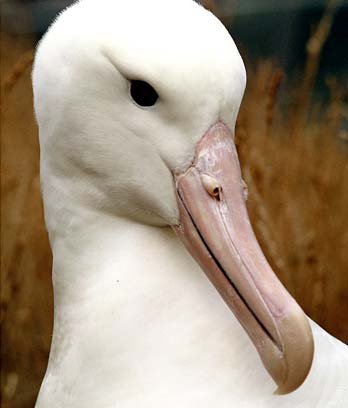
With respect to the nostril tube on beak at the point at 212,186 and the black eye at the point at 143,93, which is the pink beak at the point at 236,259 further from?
the black eye at the point at 143,93

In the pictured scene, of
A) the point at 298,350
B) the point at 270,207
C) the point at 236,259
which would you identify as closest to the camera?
the point at 298,350

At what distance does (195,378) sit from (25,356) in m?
1.93

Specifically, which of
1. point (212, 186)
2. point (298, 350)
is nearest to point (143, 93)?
point (212, 186)

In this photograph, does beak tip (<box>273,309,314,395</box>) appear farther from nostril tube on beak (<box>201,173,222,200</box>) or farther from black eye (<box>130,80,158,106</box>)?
black eye (<box>130,80,158,106</box>)

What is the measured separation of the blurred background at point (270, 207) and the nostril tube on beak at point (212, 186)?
3.06ft

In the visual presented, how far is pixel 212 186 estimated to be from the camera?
1859mm

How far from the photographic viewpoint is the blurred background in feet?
10.8

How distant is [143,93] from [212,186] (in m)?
0.20

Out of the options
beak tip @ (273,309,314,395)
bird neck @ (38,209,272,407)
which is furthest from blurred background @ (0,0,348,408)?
beak tip @ (273,309,314,395)

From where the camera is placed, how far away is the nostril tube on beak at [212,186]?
1.86 metres

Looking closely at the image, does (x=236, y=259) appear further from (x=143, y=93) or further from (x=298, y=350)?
(x=143, y=93)

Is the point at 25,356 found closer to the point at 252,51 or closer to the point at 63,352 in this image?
the point at 63,352

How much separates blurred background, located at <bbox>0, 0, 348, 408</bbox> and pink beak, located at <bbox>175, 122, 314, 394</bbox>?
0.92 meters

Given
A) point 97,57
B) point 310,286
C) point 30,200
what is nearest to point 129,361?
point 97,57
